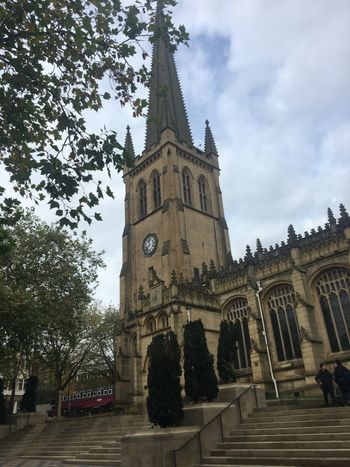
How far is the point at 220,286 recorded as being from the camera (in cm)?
3144

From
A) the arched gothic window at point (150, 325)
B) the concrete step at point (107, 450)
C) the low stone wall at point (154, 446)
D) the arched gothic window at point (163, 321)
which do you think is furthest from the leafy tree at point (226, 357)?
the arched gothic window at point (150, 325)

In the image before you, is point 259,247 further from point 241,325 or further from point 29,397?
point 29,397

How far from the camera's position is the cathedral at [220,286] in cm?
2461

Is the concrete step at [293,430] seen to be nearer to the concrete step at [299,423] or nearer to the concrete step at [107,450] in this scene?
the concrete step at [299,423]

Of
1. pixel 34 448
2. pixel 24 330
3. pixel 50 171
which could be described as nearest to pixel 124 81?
pixel 50 171

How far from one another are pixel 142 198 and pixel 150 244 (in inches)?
284

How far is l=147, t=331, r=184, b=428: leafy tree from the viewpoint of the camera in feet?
42.6

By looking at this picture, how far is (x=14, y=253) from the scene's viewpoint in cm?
2598

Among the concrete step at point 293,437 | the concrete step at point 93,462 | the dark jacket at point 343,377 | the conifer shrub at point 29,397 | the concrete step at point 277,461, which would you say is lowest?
the concrete step at point 93,462

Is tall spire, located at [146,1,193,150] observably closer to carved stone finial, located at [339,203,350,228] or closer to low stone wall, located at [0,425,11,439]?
carved stone finial, located at [339,203,350,228]

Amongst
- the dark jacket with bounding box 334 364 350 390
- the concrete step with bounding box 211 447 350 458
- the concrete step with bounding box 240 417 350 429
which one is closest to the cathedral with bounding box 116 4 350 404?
the concrete step with bounding box 240 417 350 429

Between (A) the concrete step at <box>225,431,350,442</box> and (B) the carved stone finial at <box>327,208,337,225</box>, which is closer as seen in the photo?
(A) the concrete step at <box>225,431,350,442</box>

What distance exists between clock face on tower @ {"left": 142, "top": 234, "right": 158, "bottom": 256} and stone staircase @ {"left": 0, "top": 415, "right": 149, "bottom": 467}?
1775 cm

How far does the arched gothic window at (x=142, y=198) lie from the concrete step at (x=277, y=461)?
110 ft
